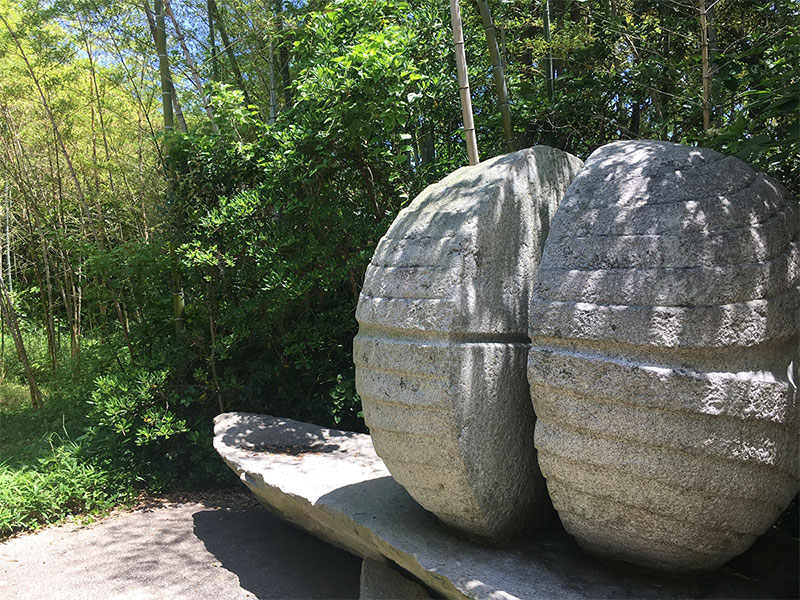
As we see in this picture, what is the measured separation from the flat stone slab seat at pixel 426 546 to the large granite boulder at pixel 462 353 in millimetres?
134

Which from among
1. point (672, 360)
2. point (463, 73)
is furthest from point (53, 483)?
point (672, 360)

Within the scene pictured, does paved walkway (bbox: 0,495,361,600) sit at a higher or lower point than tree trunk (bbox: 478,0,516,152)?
lower

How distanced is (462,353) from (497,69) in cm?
209

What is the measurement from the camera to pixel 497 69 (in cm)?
365

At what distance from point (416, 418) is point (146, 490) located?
2.70 meters

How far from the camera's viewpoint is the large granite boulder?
7.19 feet

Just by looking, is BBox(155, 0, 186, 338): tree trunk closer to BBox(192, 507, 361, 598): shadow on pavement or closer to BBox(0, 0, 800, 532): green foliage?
BBox(0, 0, 800, 532): green foliage

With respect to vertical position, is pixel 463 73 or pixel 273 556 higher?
pixel 463 73

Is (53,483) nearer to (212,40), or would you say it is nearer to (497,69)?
(497,69)

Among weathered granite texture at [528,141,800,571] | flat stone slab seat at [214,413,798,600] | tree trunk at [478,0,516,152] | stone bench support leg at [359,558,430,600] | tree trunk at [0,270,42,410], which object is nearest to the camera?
weathered granite texture at [528,141,800,571]

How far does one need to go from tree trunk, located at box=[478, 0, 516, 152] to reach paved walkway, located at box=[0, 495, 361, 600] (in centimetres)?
245

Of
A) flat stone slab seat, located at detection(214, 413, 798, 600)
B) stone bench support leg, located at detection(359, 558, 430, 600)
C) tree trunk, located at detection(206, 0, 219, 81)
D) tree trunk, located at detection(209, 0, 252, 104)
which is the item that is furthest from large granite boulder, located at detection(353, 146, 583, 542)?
tree trunk, located at detection(206, 0, 219, 81)

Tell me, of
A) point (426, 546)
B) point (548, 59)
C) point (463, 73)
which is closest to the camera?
point (426, 546)

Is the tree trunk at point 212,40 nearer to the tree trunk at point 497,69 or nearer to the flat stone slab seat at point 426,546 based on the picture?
the tree trunk at point 497,69
